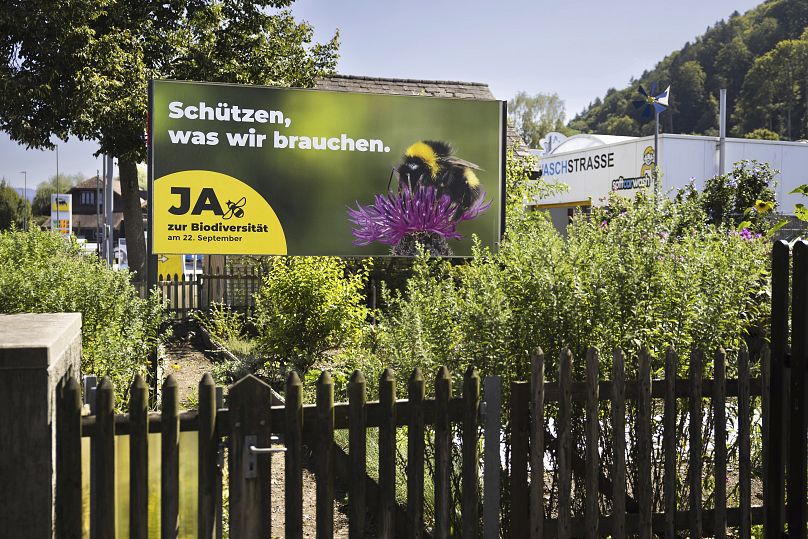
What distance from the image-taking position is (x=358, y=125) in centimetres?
1157

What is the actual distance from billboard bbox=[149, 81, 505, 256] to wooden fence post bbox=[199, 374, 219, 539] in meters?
7.29

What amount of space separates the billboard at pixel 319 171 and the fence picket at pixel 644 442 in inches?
288

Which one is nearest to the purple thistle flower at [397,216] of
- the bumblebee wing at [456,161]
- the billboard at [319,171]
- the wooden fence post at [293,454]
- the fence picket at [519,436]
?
the billboard at [319,171]

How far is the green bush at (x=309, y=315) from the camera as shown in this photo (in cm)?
1029

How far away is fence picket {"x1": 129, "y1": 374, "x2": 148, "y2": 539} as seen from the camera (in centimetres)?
341

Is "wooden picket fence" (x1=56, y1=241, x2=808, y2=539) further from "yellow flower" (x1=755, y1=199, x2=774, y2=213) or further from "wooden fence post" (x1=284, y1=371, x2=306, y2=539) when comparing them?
"yellow flower" (x1=755, y1=199, x2=774, y2=213)

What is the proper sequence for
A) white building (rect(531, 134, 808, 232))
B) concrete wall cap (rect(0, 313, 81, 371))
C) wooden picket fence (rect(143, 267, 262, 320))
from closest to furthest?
concrete wall cap (rect(0, 313, 81, 371)), wooden picket fence (rect(143, 267, 262, 320)), white building (rect(531, 134, 808, 232))

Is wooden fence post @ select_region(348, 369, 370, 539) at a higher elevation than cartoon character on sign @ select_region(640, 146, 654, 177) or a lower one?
lower

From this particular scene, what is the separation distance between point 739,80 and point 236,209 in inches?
4600

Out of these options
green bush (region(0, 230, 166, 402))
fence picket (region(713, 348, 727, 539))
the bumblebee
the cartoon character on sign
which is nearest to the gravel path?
green bush (region(0, 230, 166, 402))

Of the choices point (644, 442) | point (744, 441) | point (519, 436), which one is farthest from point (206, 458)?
point (744, 441)

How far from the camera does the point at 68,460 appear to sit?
133 inches

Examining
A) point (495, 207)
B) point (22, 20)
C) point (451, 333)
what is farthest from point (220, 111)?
point (22, 20)

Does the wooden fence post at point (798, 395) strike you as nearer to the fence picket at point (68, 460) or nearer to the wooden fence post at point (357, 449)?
the wooden fence post at point (357, 449)
